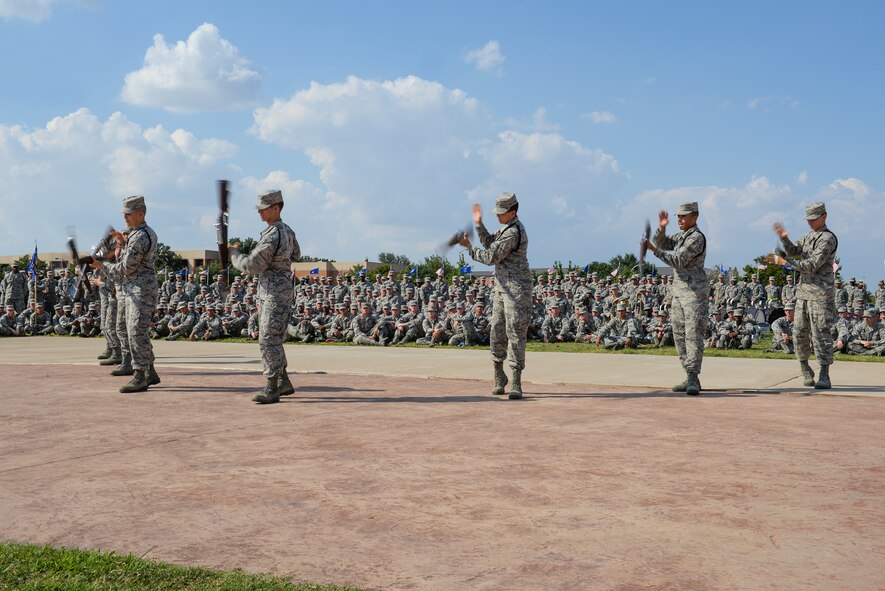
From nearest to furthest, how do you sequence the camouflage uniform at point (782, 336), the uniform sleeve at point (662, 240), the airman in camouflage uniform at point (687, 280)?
1. the airman in camouflage uniform at point (687, 280)
2. the uniform sleeve at point (662, 240)
3. the camouflage uniform at point (782, 336)

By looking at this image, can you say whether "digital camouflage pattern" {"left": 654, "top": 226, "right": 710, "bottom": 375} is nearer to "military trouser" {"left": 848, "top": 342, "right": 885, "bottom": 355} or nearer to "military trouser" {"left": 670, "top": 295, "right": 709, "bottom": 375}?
"military trouser" {"left": 670, "top": 295, "right": 709, "bottom": 375}

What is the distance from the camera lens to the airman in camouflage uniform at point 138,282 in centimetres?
905

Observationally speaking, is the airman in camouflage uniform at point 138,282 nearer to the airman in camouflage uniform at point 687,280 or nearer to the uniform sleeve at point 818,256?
the airman in camouflage uniform at point 687,280

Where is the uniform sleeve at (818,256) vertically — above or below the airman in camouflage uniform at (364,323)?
above

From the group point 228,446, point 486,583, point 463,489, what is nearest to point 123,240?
point 228,446

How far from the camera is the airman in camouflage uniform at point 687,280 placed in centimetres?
899

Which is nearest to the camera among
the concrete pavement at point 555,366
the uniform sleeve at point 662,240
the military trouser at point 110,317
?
the uniform sleeve at point 662,240

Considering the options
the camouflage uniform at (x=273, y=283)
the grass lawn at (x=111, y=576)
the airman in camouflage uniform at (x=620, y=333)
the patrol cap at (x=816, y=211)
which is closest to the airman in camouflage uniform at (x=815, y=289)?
the patrol cap at (x=816, y=211)

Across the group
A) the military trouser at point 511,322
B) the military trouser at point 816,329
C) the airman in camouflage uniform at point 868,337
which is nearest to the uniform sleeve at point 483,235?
the military trouser at point 511,322

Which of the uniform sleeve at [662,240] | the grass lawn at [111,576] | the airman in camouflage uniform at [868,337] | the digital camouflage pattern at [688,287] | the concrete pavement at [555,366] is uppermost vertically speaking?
the uniform sleeve at [662,240]

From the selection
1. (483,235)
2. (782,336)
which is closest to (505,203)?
(483,235)

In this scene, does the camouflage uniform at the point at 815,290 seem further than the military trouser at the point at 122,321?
No

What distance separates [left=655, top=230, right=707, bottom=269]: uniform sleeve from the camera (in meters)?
9.07

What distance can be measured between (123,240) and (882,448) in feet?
25.7
